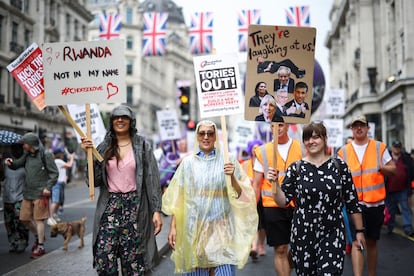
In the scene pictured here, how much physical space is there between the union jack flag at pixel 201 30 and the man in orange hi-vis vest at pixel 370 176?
47.2 ft

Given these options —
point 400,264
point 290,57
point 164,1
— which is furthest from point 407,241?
point 164,1

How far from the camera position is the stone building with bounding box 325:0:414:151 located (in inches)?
1043

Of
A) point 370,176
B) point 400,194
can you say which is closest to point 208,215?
point 370,176

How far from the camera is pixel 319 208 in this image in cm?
423

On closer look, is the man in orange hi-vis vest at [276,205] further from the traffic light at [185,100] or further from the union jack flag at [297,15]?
the union jack flag at [297,15]

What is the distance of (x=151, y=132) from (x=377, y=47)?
47.1 m

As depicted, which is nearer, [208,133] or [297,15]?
[208,133]

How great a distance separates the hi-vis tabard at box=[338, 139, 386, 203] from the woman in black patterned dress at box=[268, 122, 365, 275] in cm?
167

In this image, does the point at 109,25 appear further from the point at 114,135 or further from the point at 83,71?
the point at 114,135

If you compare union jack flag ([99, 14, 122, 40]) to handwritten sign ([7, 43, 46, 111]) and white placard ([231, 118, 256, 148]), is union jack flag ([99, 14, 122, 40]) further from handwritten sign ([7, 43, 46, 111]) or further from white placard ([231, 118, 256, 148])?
handwritten sign ([7, 43, 46, 111])

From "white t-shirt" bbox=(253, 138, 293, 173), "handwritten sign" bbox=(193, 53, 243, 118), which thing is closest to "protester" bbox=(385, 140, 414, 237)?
"white t-shirt" bbox=(253, 138, 293, 173)

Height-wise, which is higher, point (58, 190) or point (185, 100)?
point (185, 100)

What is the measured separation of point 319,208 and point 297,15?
15.4 meters

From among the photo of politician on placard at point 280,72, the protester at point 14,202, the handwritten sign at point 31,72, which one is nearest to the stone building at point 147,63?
the protester at point 14,202
